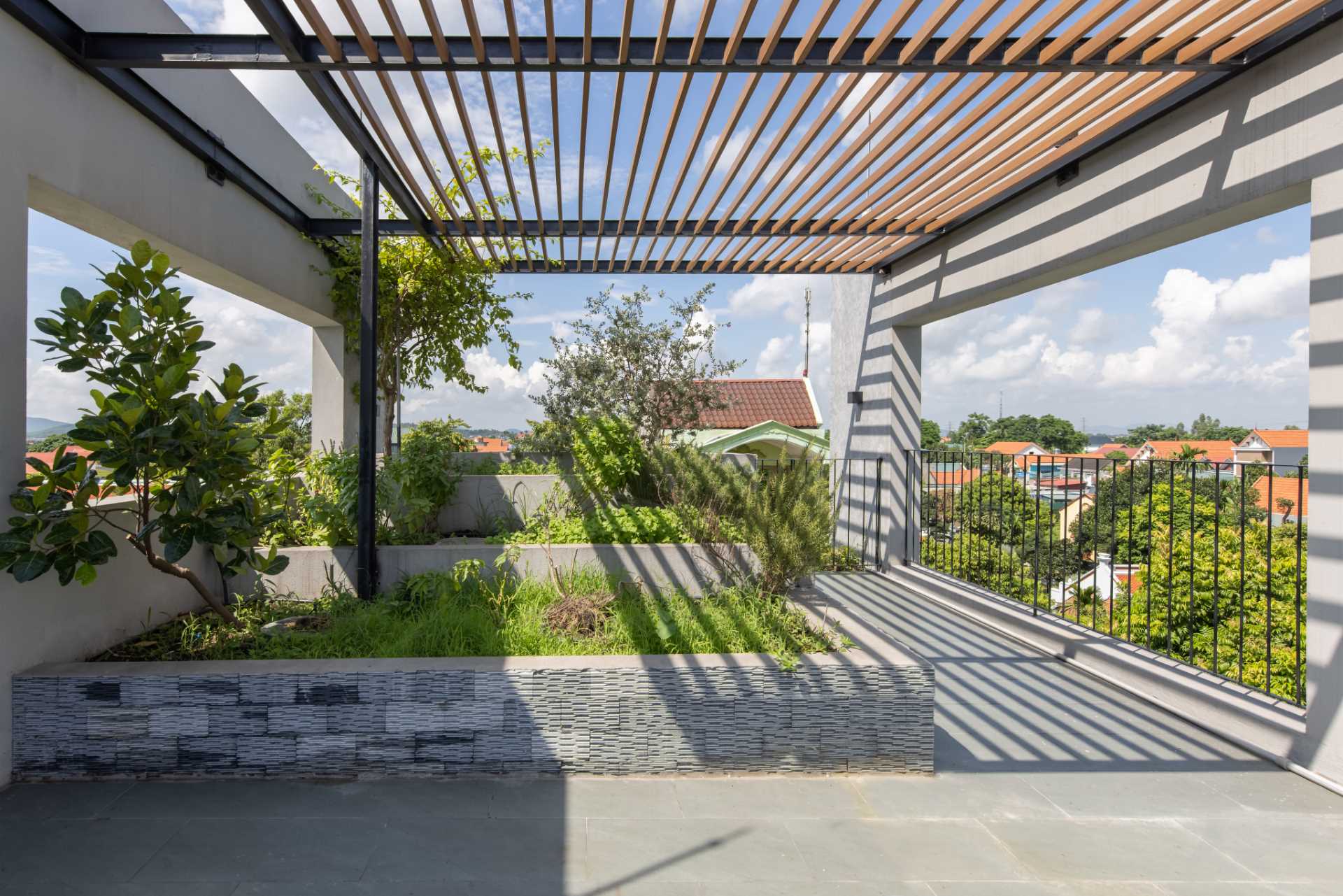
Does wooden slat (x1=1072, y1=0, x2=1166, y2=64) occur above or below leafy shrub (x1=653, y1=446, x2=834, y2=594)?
above

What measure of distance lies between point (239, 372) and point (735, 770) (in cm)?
274

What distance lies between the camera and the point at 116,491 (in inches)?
127

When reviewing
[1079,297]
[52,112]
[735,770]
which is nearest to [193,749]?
[735,770]

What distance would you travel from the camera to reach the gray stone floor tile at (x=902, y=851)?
237 cm

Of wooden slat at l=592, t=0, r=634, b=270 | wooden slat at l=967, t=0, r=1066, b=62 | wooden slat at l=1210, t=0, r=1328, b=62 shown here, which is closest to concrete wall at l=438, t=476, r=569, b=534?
wooden slat at l=592, t=0, r=634, b=270

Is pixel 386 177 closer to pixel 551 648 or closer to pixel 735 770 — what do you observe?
pixel 551 648

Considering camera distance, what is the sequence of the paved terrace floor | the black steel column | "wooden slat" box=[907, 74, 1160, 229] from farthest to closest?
the black steel column, "wooden slat" box=[907, 74, 1160, 229], the paved terrace floor

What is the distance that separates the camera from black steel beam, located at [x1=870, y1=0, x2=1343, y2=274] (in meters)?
2.92

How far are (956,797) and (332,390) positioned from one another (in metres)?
6.36

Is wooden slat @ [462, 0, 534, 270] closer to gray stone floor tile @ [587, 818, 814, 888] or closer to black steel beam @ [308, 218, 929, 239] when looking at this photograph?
black steel beam @ [308, 218, 929, 239]

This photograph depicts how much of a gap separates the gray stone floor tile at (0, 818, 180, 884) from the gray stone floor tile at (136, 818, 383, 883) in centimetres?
7

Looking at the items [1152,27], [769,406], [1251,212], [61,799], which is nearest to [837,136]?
[1152,27]

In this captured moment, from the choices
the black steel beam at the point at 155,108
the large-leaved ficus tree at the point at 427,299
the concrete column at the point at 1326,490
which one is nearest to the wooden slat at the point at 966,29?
the concrete column at the point at 1326,490

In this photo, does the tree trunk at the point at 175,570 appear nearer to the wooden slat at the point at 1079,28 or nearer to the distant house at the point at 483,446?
the distant house at the point at 483,446
